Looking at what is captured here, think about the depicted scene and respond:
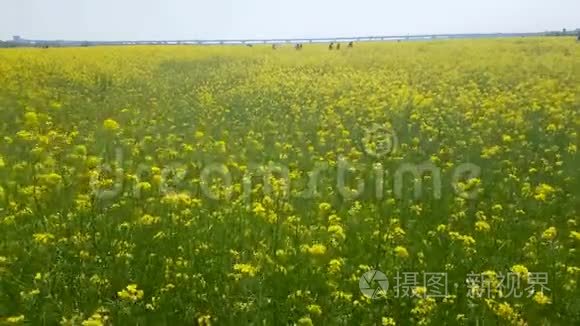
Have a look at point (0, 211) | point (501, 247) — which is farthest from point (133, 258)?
point (501, 247)

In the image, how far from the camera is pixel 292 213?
7434 millimetres

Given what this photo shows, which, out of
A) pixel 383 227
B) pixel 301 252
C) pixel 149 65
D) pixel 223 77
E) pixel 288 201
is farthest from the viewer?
pixel 149 65

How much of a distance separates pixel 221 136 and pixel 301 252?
20.9ft

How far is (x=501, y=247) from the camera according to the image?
6426 millimetres

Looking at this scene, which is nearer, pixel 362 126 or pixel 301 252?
pixel 301 252

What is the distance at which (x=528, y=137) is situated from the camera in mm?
11750

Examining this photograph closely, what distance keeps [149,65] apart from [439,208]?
19.7 m

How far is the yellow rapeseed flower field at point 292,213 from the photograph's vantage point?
5.12 metres

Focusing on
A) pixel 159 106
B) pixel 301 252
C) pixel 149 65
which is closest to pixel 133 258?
pixel 301 252

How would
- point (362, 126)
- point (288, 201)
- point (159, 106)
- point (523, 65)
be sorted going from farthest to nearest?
point (523, 65) → point (159, 106) → point (362, 126) → point (288, 201)

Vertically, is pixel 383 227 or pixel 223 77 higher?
pixel 223 77

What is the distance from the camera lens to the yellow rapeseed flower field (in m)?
5.12

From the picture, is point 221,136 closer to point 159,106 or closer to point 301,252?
point 159,106

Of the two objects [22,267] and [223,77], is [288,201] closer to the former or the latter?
[22,267]
